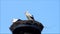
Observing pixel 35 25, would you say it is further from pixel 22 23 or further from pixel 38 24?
pixel 22 23

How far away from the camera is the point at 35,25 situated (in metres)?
3.20

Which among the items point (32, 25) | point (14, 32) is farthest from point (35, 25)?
point (14, 32)

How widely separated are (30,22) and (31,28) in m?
0.21

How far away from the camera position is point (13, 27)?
3186mm

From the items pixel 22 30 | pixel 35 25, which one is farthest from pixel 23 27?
pixel 35 25

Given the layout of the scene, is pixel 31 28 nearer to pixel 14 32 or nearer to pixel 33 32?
pixel 33 32

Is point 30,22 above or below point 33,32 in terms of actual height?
above

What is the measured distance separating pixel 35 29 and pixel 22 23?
Result: 319 mm

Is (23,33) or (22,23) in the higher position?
(22,23)

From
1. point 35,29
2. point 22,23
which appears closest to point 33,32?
point 35,29

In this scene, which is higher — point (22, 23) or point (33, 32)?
point (22, 23)

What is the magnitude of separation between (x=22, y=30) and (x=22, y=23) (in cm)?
16

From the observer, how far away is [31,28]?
311 centimetres

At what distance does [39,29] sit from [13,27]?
1.81 ft
